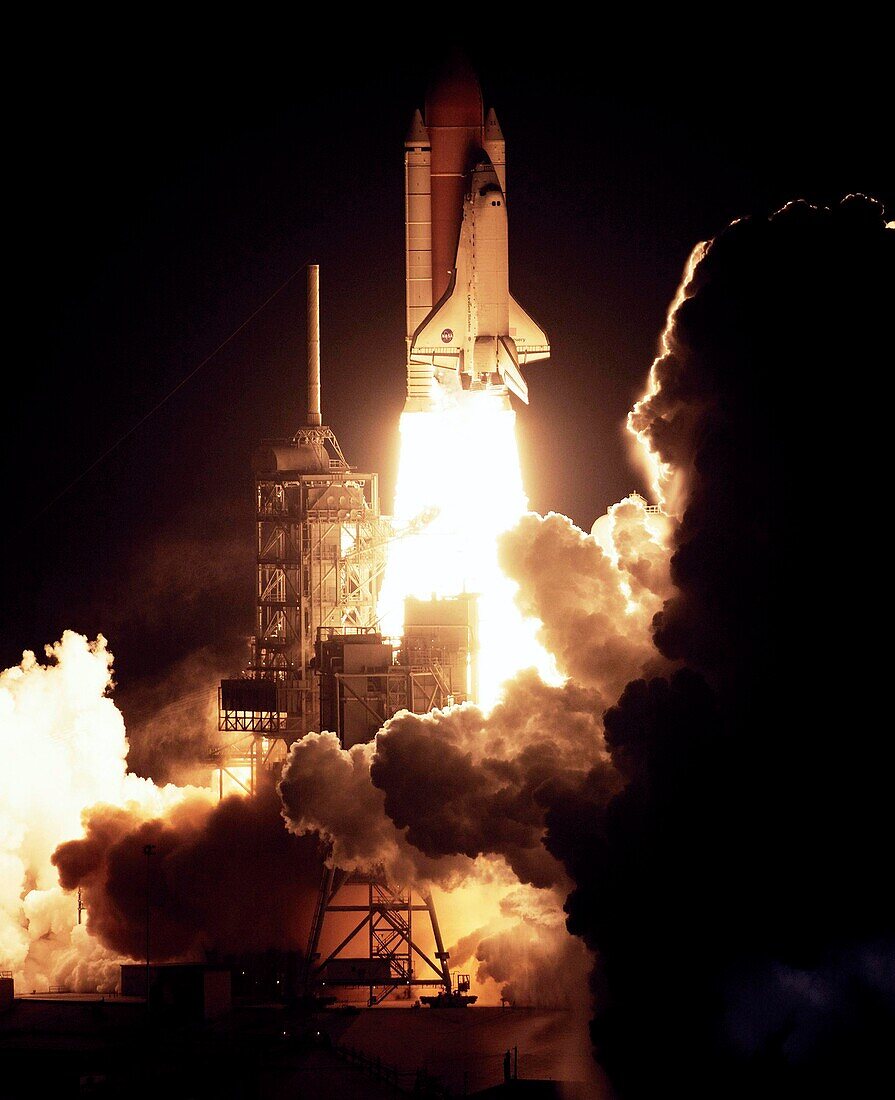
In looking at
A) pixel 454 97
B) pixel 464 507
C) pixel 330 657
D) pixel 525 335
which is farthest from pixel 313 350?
pixel 330 657

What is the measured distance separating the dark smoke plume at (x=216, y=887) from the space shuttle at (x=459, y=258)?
9.78 metres

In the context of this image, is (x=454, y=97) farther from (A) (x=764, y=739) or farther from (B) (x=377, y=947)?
(A) (x=764, y=739)

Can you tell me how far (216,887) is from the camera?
51.3 m

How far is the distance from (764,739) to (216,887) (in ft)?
49.6

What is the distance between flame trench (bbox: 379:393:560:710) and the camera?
53.1 meters

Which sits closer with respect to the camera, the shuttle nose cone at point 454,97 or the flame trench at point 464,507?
the flame trench at point 464,507

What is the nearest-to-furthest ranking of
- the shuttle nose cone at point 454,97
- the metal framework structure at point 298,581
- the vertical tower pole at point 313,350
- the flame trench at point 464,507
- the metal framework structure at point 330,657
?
the metal framework structure at point 330,657 → the flame trench at point 464,507 → the shuttle nose cone at point 454,97 → the metal framework structure at point 298,581 → the vertical tower pole at point 313,350

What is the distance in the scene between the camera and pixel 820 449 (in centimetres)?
4075

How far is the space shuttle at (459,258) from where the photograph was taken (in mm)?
52375

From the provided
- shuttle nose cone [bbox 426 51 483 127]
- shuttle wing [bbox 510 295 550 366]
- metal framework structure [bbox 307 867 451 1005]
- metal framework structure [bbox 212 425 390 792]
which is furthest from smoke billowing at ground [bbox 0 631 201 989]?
shuttle nose cone [bbox 426 51 483 127]

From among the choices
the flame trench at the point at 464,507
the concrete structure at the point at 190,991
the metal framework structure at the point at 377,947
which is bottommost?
the concrete structure at the point at 190,991

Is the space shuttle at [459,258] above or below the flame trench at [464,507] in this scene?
above

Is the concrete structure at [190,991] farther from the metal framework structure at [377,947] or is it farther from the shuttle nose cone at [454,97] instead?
the shuttle nose cone at [454,97]

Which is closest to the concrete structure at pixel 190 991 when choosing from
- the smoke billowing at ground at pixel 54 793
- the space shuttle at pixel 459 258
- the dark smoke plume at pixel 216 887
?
the dark smoke plume at pixel 216 887
